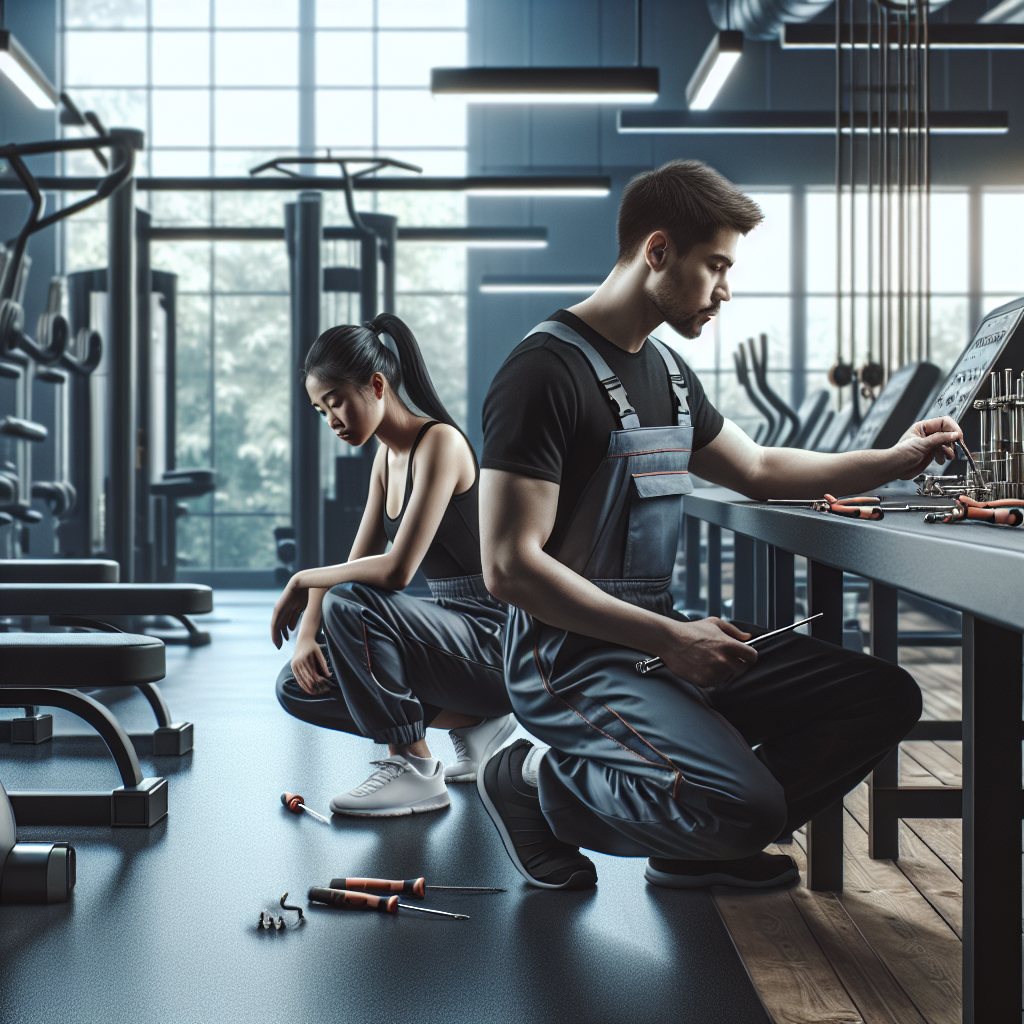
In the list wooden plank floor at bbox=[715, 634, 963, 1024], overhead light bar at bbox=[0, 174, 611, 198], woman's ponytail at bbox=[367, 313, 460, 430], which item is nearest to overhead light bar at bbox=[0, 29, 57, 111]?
overhead light bar at bbox=[0, 174, 611, 198]

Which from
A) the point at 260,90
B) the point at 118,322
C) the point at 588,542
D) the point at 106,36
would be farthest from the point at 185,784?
the point at 106,36

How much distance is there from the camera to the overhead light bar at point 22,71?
4.34 meters

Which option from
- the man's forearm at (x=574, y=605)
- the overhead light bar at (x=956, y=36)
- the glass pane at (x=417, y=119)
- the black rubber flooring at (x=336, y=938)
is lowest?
the black rubber flooring at (x=336, y=938)

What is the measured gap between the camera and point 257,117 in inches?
435

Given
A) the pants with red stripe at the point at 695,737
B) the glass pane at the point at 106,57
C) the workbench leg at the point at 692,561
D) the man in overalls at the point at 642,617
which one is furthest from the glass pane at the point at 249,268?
the pants with red stripe at the point at 695,737

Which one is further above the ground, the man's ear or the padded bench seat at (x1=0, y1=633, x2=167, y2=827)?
the man's ear

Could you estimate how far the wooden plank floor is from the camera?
1547mm

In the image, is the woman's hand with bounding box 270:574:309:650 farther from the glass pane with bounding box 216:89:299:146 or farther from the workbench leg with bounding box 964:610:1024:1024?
the glass pane with bounding box 216:89:299:146

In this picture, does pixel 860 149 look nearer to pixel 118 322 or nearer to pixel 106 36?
pixel 118 322

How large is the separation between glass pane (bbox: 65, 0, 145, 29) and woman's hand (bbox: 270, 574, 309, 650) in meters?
10.7

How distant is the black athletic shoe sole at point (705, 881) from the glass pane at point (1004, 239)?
10.4m

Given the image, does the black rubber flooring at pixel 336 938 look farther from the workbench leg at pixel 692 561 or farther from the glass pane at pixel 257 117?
the glass pane at pixel 257 117

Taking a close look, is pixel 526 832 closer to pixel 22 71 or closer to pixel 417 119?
pixel 22 71

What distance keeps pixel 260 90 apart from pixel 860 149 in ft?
20.3
